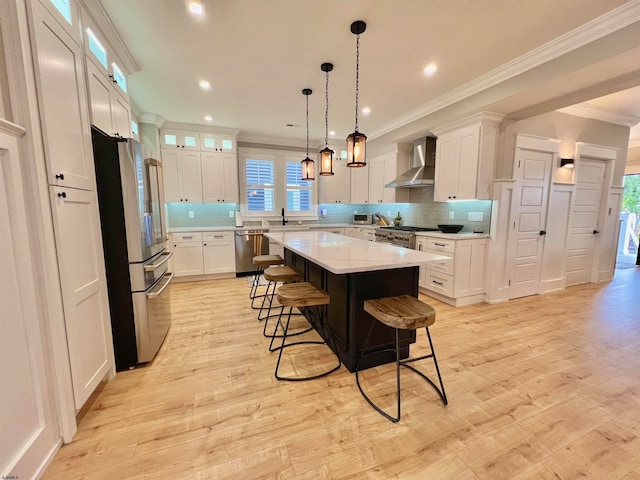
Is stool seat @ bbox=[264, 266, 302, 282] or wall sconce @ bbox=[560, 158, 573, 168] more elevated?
wall sconce @ bbox=[560, 158, 573, 168]

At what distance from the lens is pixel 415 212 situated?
5055mm

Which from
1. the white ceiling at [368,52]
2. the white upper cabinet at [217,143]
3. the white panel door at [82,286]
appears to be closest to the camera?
the white panel door at [82,286]

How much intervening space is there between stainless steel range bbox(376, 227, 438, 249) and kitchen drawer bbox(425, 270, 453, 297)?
53cm

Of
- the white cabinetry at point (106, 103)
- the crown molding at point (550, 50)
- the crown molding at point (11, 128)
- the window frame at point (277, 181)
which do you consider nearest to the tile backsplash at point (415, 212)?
the window frame at point (277, 181)

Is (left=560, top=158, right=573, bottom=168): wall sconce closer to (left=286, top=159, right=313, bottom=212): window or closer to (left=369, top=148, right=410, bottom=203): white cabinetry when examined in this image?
(left=369, top=148, right=410, bottom=203): white cabinetry

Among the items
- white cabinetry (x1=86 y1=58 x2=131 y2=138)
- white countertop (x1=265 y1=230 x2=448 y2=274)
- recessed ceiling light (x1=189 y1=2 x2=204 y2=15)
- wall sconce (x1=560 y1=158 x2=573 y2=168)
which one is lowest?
white countertop (x1=265 y1=230 x2=448 y2=274)

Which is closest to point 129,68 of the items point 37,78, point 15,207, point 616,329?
point 37,78

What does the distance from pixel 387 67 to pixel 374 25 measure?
0.72 metres

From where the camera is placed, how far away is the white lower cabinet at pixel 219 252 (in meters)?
4.71

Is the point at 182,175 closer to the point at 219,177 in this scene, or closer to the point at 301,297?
the point at 219,177

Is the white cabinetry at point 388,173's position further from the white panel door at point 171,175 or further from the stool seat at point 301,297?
the white panel door at point 171,175

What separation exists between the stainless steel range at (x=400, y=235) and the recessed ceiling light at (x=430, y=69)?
210 centimetres

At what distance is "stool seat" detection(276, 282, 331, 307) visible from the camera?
1997 millimetres

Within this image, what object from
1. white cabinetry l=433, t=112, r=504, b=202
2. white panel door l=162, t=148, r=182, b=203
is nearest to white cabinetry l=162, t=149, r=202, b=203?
white panel door l=162, t=148, r=182, b=203
